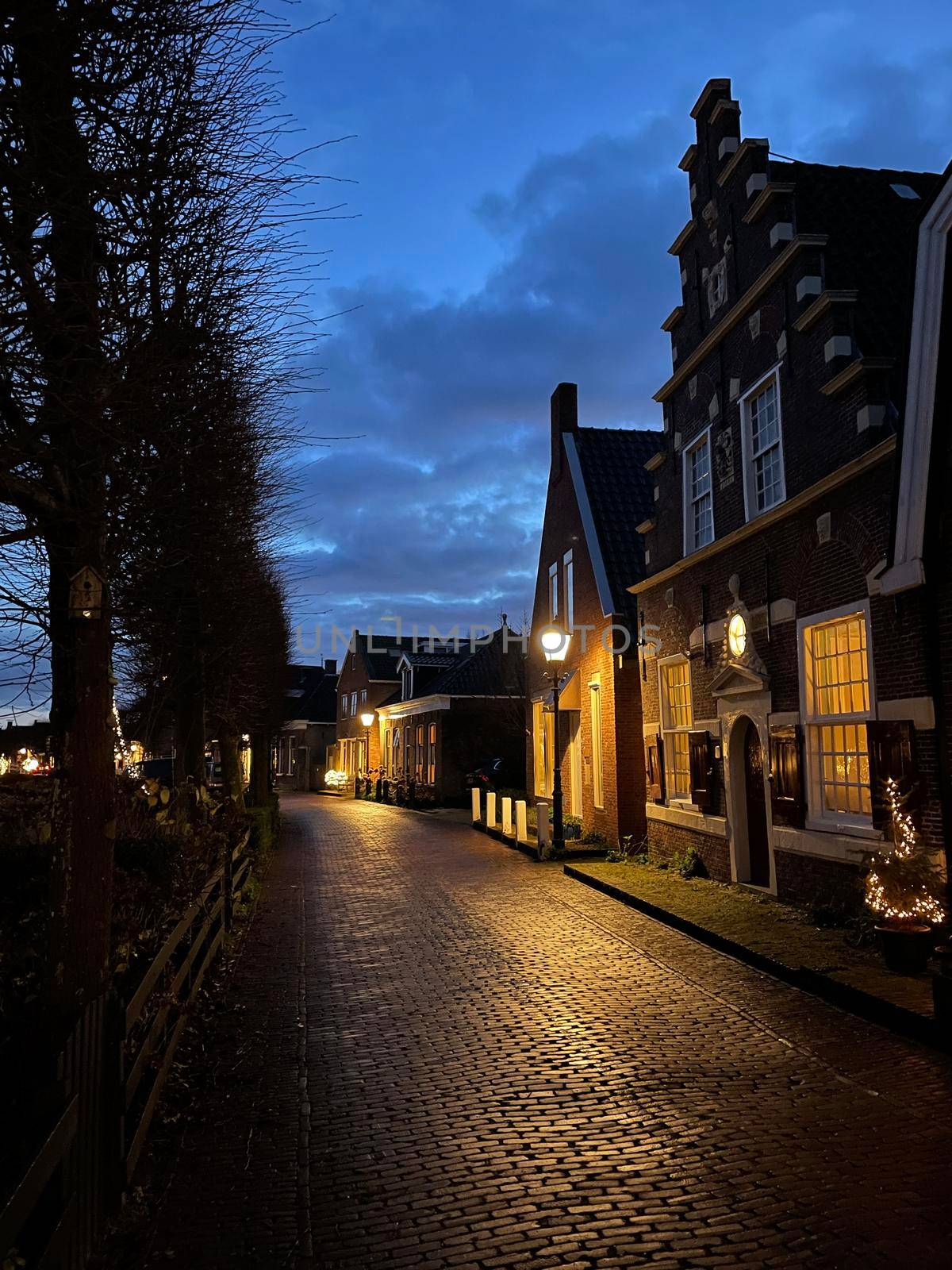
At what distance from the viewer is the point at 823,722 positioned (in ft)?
36.6

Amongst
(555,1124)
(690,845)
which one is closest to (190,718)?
(690,845)

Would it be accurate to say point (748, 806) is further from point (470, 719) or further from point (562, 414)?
point (470, 719)

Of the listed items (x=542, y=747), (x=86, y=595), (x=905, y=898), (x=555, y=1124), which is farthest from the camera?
(x=542, y=747)

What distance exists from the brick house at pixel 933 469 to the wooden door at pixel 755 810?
428 centimetres

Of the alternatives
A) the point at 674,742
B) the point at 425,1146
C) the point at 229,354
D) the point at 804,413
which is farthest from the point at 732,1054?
the point at 674,742

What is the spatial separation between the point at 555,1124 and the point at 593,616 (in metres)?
15.9

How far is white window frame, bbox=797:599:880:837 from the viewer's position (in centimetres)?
1004

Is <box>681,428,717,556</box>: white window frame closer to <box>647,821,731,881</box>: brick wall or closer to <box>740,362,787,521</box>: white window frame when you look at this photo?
<box>740,362,787,521</box>: white window frame

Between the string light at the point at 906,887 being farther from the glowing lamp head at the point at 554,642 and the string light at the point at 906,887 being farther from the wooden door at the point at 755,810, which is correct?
the glowing lamp head at the point at 554,642

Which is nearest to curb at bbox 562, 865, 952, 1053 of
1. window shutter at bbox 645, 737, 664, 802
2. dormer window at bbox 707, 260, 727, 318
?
window shutter at bbox 645, 737, 664, 802

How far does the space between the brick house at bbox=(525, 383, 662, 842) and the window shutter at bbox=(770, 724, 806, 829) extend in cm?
676

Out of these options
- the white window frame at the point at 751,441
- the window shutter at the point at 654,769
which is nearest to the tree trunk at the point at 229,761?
the window shutter at the point at 654,769

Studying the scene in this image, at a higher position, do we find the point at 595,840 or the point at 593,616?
the point at 593,616

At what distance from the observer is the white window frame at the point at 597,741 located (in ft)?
64.5
